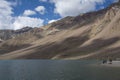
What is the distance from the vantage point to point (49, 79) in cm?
7062

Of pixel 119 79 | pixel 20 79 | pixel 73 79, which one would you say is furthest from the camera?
pixel 20 79

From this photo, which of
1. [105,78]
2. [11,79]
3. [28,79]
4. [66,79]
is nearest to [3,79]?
[11,79]

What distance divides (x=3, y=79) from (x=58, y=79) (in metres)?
16.2

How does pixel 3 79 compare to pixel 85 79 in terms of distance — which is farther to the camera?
pixel 3 79

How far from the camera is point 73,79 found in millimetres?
68188

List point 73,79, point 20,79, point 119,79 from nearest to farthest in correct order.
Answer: point 119,79, point 73,79, point 20,79

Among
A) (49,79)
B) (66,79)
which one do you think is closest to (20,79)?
(49,79)

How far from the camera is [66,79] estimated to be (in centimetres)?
6931

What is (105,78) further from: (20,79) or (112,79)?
(20,79)

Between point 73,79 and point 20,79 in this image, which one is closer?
point 73,79

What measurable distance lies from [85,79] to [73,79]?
327 centimetres

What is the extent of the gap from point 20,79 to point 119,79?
27.2 m

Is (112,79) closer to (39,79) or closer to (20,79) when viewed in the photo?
(39,79)

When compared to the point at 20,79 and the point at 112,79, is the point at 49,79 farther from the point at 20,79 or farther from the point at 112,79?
the point at 112,79
